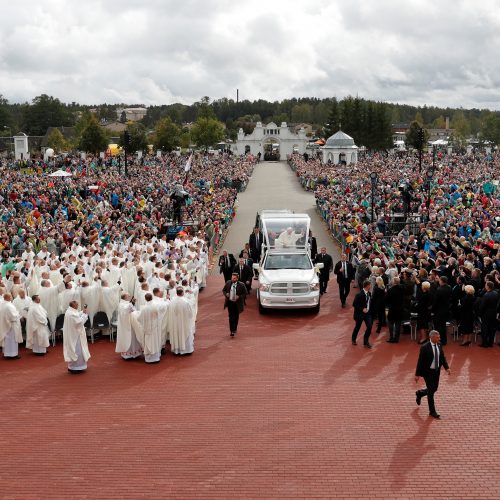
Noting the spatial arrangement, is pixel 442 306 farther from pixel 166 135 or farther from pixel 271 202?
pixel 166 135

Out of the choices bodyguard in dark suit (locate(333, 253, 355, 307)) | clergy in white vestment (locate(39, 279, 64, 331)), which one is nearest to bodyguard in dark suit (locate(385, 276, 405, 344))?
bodyguard in dark suit (locate(333, 253, 355, 307))

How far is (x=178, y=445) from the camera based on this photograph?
10.2 metres

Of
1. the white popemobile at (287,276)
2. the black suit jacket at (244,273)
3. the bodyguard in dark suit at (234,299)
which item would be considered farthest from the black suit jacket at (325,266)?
the bodyguard in dark suit at (234,299)

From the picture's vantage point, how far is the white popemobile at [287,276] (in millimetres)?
18156

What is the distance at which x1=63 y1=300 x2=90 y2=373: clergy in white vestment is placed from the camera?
537 inches

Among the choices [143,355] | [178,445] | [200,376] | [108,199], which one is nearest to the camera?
[178,445]

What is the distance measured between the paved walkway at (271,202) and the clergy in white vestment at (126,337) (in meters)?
14.2

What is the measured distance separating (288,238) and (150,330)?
9.70m

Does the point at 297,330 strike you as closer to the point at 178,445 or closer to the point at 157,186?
the point at 178,445

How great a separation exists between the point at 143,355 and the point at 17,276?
4481 mm

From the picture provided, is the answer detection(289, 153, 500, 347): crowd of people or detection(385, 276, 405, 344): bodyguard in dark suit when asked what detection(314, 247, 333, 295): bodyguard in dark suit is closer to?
detection(289, 153, 500, 347): crowd of people

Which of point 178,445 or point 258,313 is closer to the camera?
point 178,445

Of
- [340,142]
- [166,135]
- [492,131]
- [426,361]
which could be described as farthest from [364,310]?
[492,131]

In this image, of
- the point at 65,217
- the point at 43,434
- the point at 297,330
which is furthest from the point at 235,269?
the point at 65,217
